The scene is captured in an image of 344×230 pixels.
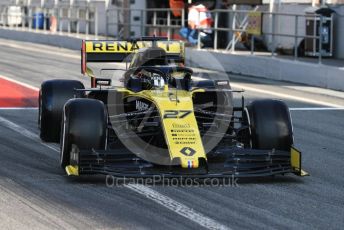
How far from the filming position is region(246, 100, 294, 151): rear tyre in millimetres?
9516

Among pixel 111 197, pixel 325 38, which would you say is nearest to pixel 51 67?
pixel 325 38

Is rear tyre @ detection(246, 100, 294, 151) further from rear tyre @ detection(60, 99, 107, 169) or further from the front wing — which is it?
rear tyre @ detection(60, 99, 107, 169)

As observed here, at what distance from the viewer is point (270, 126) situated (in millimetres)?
9570

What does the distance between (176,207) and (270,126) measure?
2.12 m

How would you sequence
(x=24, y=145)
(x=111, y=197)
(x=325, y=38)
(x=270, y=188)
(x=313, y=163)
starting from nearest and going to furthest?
(x=111, y=197), (x=270, y=188), (x=313, y=163), (x=24, y=145), (x=325, y=38)

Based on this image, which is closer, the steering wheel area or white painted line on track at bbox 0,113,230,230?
white painted line on track at bbox 0,113,230,230

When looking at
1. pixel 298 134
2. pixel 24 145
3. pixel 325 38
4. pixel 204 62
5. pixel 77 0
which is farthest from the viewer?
pixel 77 0

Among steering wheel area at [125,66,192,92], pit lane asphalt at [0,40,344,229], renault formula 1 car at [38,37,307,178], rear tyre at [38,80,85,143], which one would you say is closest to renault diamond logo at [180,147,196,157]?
renault formula 1 car at [38,37,307,178]

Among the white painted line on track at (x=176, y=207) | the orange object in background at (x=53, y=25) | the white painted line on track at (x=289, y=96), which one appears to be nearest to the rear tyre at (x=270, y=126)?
the white painted line on track at (x=176, y=207)

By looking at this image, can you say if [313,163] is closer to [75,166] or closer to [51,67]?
[75,166]

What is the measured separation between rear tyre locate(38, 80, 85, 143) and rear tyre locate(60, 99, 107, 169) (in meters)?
1.92

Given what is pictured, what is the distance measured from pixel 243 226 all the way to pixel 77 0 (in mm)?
36068

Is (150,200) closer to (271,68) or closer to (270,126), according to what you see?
(270,126)

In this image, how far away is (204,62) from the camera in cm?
2628
